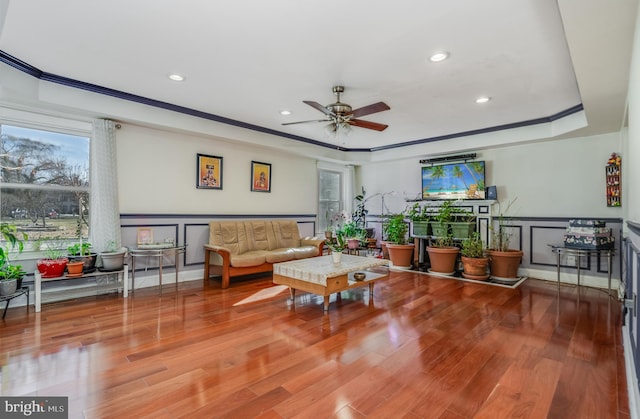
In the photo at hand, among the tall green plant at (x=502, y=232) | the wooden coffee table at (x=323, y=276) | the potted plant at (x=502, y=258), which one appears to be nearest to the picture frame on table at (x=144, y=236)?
the wooden coffee table at (x=323, y=276)

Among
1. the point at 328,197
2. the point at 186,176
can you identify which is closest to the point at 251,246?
the point at 186,176

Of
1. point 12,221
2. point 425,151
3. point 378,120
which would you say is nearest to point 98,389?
point 12,221

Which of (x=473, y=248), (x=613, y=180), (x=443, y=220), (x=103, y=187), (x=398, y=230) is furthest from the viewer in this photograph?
(x=398, y=230)

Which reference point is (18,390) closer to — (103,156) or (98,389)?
(98,389)

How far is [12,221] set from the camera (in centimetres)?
346

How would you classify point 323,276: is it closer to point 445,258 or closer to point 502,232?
point 445,258

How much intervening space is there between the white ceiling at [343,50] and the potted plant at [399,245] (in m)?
2.45

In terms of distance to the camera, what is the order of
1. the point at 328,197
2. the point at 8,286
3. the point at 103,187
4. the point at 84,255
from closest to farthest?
the point at 8,286
the point at 84,255
the point at 103,187
the point at 328,197

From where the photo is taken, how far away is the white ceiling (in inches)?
85.0

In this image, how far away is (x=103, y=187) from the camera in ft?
12.9

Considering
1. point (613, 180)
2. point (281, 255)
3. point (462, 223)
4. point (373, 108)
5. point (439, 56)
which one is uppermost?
point (439, 56)

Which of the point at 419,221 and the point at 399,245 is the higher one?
the point at 419,221

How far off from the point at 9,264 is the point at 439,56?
4856 mm

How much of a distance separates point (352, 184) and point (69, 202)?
213 inches
